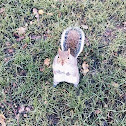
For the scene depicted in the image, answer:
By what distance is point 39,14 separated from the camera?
3959mm

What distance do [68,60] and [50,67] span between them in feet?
2.71

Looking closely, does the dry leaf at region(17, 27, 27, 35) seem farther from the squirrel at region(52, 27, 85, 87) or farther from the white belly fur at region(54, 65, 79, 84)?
the white belly fur at region(54, 65, 79, 84)

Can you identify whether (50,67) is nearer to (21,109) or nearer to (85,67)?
(85,67)

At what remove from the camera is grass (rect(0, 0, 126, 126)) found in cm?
316

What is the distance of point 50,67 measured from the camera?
3428 millimetres

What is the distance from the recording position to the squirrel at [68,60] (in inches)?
102

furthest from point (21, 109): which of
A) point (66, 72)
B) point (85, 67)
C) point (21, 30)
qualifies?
point (21, 30)

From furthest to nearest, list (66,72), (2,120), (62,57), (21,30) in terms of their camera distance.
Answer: (21,30)
(2,120)
(66,72)
(62,57)

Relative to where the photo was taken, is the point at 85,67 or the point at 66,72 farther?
the point at 85,67

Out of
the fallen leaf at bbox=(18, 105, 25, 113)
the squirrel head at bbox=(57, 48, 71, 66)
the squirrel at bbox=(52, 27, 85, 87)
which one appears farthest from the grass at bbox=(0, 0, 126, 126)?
the squirrel head at bbox=(57, 48, 71, 66)

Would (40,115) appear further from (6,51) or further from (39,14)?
(39,14)

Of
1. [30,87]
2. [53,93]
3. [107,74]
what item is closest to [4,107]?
[30,87]

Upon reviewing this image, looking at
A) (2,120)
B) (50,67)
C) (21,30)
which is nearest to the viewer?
(2,120)

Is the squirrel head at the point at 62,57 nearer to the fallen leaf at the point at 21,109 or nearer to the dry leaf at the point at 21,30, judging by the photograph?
the fallen leaf at the point at 21,109
